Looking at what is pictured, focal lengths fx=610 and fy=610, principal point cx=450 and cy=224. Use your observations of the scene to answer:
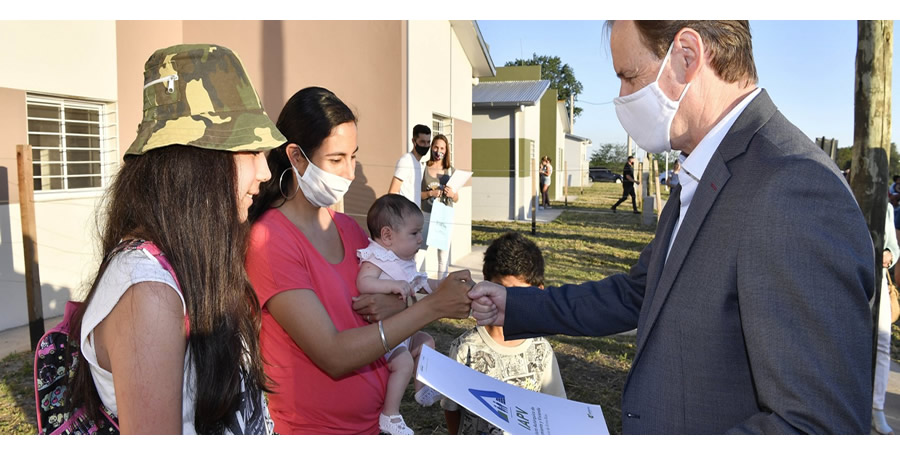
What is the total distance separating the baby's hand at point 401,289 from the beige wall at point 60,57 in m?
5.51

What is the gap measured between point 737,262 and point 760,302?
0.11 meters

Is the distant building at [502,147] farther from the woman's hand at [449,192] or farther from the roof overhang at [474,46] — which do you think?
the woman's hand at [449,192]

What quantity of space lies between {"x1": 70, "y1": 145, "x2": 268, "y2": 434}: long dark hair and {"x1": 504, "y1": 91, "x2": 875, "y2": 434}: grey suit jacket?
3.37ft

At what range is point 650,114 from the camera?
5.49ft

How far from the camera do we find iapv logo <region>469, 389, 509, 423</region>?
1.53 meters

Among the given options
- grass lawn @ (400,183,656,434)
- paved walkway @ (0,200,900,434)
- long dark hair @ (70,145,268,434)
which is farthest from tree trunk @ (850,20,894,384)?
long dark hair @ (70,145,268,434)

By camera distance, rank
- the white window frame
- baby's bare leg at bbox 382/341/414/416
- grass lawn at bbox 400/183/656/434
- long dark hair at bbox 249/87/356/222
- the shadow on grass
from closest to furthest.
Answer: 1. long dark hair at bbox 249/87/356/222
2. baby's bare leg at bbox 382/341/414/416
3. the shadow on grass
4. grass lawn at bbox 400/183/656/434
5. the white window frame

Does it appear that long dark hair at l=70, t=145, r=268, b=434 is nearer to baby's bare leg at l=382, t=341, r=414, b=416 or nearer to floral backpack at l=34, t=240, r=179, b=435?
floral backpack at l=34, t=240, r=179, b=435

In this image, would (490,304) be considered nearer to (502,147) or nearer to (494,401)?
(494,401)

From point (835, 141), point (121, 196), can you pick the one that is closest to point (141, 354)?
point (121, 196)

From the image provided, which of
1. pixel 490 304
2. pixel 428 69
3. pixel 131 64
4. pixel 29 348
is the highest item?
pixel 428 69

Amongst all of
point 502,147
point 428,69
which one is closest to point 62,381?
point 428,69

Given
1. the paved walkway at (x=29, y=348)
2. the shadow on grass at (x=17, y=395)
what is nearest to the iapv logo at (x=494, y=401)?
the shadow on grass at (x=17, y=395)

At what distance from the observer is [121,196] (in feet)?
4.87
